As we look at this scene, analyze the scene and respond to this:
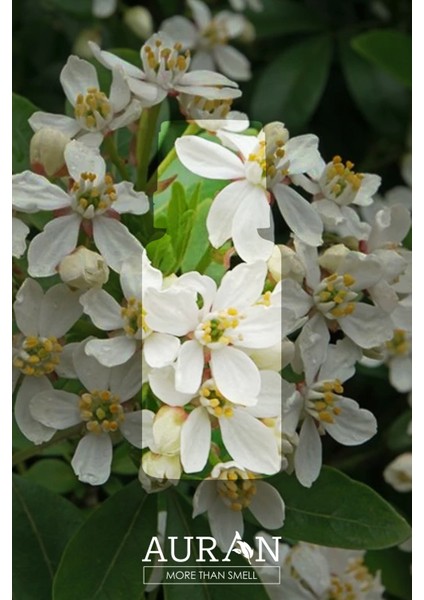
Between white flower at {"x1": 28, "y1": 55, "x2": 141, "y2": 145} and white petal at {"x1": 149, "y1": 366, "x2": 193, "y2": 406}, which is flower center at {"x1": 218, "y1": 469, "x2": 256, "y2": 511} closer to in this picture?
white petal at {"x1": 149, "y1": 366, "x2": 193, "y2": 406}

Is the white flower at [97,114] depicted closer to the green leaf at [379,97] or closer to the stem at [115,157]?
the stem at [115,157]

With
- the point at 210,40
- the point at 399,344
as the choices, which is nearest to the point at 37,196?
the point at 399,344

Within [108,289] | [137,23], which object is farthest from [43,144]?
[137,23]

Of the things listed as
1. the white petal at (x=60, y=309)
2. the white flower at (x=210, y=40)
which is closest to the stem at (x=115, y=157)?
the white petal at (x=60, y=309)

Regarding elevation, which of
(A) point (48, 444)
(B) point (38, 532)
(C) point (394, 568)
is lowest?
(C) point (394, 568)

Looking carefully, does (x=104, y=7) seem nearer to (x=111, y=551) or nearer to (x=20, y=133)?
(x=20, y=133)

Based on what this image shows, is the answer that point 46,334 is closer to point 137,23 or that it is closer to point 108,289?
point 108,289
